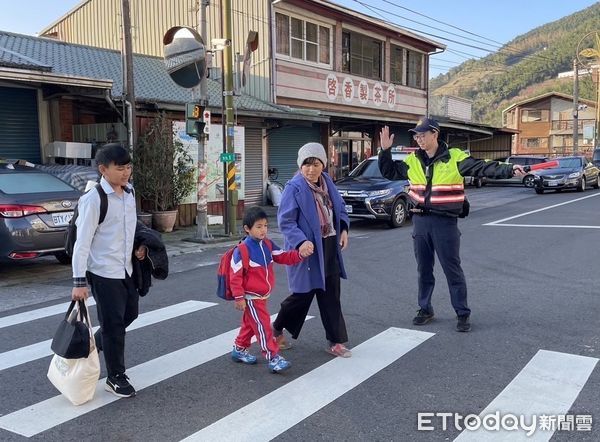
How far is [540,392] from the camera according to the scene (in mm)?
3910

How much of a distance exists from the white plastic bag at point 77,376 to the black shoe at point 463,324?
3197 millimetres

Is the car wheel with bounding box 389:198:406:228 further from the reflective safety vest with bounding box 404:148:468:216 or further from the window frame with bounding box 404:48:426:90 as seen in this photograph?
the window frame with bounding box 404:48:426:90

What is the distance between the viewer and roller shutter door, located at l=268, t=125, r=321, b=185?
19.3 meters

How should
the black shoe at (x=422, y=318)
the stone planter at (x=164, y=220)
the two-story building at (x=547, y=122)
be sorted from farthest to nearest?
the two-story building at (x=547, y=122)
the stone planter at (x=164, y=220)
the black shoe at (x=422, y=318)

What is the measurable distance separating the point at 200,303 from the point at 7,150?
8289mm

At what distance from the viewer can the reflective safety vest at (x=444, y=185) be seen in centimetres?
520

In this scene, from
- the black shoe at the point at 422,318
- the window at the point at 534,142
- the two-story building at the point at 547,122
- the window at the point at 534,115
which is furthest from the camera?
the window at the point at 534,142

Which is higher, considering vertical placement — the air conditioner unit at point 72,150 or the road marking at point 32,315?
the air conditioner unit at point 72,150

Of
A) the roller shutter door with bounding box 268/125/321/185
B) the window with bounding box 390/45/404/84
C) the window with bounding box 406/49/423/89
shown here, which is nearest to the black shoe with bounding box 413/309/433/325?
the roller shutter door with bounding box 268/125/321/185

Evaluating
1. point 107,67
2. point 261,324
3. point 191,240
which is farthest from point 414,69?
point 261,324

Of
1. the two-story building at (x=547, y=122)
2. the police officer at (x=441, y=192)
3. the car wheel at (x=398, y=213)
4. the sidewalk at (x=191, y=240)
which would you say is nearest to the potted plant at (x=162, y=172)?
the sidewalk at (x=191, y=240)

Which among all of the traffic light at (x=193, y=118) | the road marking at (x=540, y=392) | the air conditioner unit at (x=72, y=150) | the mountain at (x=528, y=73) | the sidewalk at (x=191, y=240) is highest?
the mountain at (x=528, y=73)

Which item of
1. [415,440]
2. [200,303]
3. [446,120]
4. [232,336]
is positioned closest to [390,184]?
[200,303]

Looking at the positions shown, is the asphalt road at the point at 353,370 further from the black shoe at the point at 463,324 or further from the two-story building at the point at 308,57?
the two-story building at the point at 308,57
